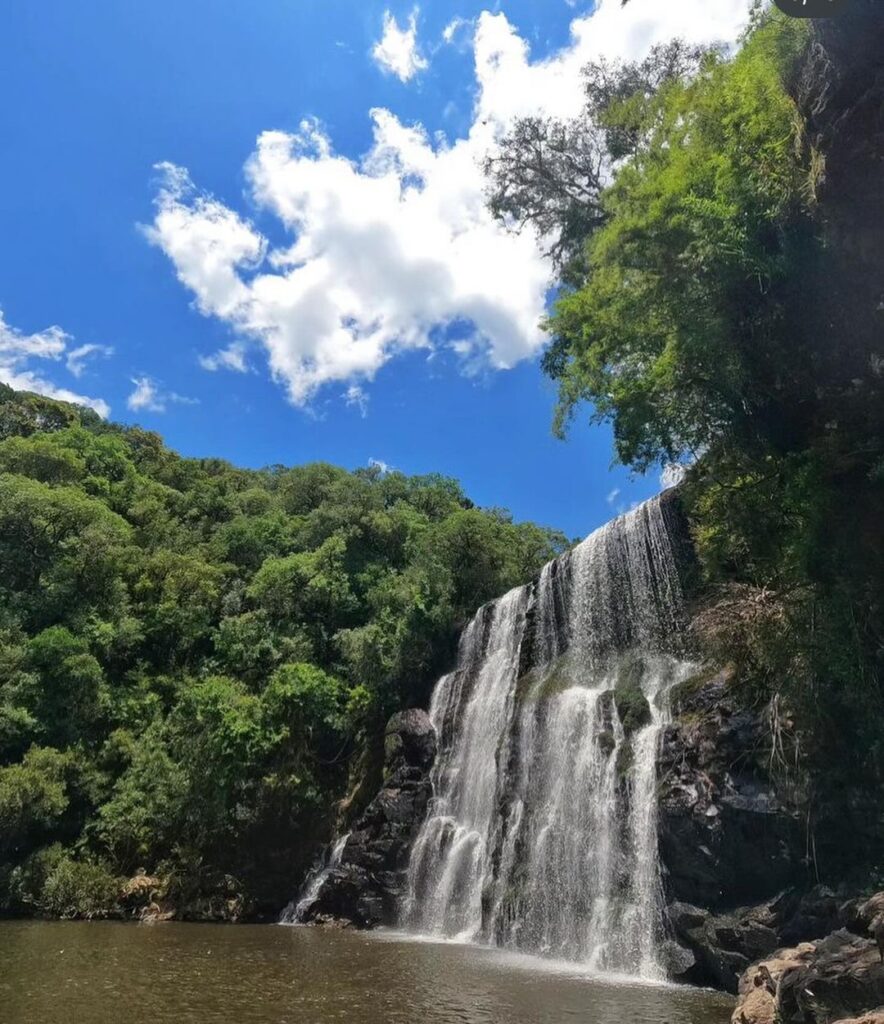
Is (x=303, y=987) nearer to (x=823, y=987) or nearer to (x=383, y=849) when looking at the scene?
(x=823, y=987)

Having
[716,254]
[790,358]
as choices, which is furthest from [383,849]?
[716,254]

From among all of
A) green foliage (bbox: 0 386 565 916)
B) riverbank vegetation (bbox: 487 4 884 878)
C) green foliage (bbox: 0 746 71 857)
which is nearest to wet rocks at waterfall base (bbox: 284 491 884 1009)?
riverbank vegetation (bbox: 487 4 884 878)

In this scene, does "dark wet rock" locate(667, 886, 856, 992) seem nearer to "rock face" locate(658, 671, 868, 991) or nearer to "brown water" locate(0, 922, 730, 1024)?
"rock face" locate(658, 671, 868, 991)

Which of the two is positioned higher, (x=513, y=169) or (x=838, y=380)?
(x=513, y=169)

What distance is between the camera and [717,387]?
1145 centimetres

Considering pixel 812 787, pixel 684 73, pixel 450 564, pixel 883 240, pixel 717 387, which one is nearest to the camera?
pixel 883 240

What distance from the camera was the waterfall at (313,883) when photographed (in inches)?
690

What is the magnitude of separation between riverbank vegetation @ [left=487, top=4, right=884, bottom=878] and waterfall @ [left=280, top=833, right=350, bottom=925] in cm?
1137

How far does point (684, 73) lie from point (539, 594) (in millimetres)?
16287

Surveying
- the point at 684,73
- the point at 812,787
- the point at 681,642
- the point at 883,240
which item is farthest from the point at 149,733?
the point at 684,73

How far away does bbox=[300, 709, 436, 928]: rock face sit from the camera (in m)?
16.9

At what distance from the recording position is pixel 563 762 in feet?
50.6

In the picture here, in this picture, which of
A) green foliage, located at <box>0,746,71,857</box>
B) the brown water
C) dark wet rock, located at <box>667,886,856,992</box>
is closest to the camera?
the brown water

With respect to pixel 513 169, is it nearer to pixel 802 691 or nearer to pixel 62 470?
pixel 802 691
